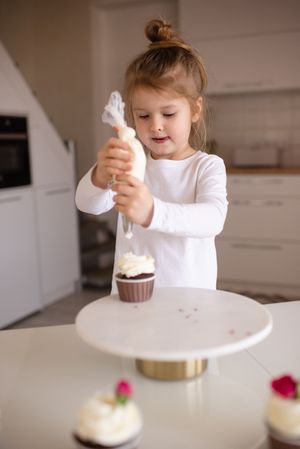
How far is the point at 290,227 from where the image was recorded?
3.53 meters

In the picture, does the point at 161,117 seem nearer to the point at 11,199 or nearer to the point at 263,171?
the point at 11,199

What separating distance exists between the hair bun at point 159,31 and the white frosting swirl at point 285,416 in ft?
2.60

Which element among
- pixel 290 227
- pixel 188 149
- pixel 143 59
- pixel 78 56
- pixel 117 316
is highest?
pixel 78 56

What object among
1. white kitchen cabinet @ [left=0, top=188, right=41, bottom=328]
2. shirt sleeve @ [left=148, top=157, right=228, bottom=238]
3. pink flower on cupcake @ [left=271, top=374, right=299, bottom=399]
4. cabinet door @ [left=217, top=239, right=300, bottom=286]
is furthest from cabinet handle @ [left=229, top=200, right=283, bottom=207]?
pink flower on cupcake @ [left=271, top=374, right=299, bottom=399]

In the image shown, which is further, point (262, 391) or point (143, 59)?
point (143, 59)

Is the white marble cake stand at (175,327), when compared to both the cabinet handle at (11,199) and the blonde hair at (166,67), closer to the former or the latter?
the blonde hair at (166,67)

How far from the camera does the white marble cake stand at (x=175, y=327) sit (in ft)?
2.10

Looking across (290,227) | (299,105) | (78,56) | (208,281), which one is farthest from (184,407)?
(78,56)

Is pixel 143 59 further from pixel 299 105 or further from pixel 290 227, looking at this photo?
pixel 299 105

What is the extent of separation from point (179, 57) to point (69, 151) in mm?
2734

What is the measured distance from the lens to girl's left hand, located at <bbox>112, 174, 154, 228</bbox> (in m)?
0.78

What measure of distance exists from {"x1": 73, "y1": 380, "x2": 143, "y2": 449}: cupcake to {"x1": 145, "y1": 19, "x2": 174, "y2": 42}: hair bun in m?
0.78

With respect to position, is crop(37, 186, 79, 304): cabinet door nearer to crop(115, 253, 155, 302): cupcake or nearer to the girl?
the girl

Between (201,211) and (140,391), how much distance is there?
1.14 ft
